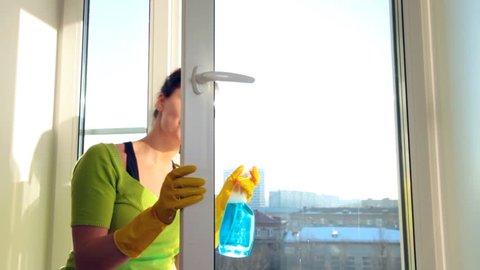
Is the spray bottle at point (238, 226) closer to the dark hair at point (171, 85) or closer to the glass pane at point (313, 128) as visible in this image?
the glass pane at point (313, 128)

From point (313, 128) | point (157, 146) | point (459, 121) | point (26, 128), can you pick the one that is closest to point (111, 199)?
point (157, 146)

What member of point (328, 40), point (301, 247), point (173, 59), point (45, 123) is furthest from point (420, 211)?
point (45, 123)

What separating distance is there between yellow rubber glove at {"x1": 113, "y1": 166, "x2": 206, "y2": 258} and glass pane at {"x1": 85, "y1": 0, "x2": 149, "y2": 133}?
2.61 feet

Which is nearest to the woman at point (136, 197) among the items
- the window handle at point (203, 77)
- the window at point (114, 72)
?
the window handle at point (203, 77)

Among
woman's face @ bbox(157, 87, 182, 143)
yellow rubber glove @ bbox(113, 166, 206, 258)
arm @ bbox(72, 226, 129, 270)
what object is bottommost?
arm @ bbox(72, 226, 129, 270)

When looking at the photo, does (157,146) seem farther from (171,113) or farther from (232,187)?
(232,187)

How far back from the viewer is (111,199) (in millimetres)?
1171

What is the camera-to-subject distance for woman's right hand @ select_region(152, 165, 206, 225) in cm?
92

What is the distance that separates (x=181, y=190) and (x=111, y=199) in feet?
1.10

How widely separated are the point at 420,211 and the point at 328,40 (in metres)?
0.51

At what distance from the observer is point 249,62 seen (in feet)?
3.52

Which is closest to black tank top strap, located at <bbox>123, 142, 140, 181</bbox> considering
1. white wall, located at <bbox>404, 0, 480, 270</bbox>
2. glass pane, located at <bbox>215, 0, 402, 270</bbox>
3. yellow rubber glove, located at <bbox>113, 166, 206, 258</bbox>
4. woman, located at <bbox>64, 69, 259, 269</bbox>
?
woman, located at <bbox>64, 69, 259, 269</bbox>

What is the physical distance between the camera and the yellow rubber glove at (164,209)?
0.92 metres

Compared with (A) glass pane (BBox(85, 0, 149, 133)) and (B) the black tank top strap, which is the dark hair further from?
(A) glass pane (BBox(85, 0, 149, 133))
